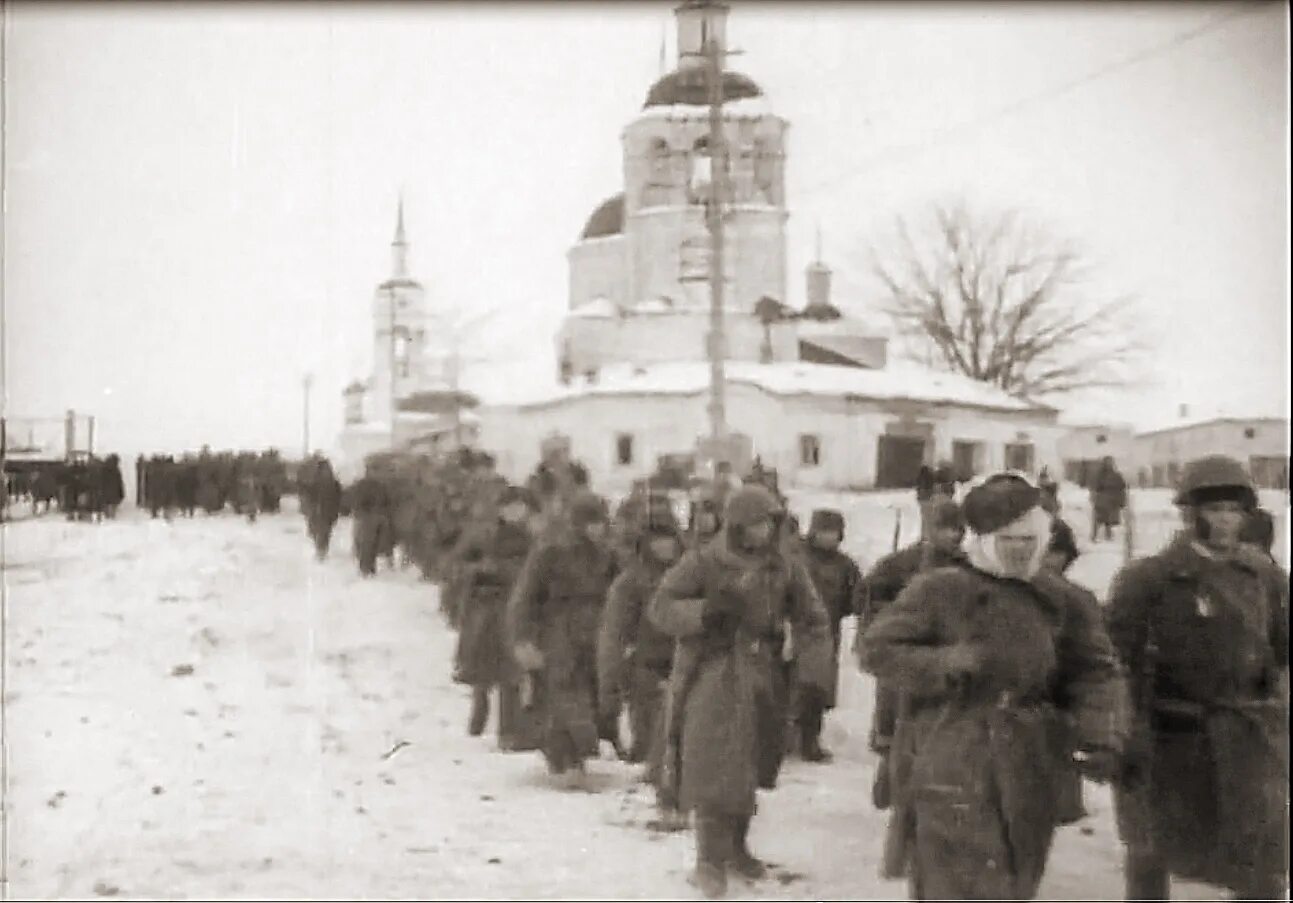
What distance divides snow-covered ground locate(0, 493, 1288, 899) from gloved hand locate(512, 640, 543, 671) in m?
0.32

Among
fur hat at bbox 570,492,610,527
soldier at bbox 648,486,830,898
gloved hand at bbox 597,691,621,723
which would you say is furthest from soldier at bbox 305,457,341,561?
soldier at bbox 648,486,830,898

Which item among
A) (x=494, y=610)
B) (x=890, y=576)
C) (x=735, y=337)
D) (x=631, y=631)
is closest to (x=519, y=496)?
(x=494, y=610)

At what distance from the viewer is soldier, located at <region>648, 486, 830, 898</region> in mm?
2982

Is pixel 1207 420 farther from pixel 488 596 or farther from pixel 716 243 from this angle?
pixel 488 596

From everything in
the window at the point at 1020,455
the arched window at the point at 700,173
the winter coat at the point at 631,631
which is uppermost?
the arched window at the point at 700,173

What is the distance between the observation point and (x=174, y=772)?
351cm

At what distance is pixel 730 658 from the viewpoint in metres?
3.01

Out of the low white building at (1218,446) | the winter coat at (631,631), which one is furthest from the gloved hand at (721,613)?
the low white building at (1218,446)

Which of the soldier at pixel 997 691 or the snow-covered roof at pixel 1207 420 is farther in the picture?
the snow-covered roof at pixel 1207 420

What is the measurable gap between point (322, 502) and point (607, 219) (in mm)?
1200

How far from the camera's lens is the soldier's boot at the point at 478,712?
4.12 m

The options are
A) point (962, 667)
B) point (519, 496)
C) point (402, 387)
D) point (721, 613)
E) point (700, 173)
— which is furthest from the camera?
point (519, 496)

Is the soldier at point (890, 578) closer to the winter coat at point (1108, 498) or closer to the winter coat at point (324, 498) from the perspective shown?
the winter coat at point (1108, 498)

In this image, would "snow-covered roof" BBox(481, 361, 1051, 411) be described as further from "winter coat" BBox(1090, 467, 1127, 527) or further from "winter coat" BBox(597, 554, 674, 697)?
"winter coat" BBox(597, 554, 674, 697)
